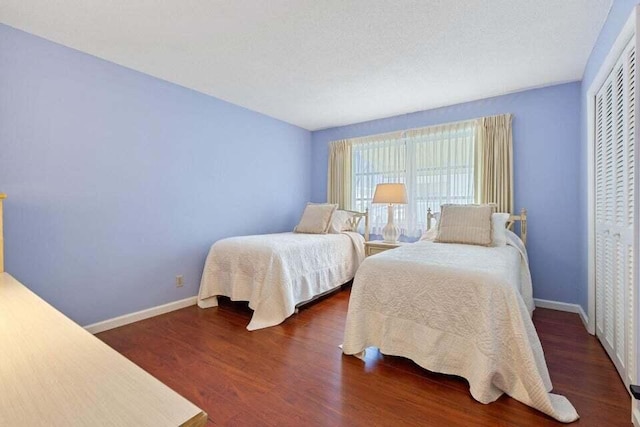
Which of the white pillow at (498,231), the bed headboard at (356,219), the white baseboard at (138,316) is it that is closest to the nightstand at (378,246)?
the bed headboard at (356,219)

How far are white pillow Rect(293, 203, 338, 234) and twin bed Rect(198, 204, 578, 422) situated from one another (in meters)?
0.99

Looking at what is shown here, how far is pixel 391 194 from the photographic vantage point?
367 centimetres

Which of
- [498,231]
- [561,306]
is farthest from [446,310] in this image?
[561,306]

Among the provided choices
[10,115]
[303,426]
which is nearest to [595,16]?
[303,426]

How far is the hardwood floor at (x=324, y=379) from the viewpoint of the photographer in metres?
1.50

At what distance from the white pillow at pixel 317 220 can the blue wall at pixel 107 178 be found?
0.83m

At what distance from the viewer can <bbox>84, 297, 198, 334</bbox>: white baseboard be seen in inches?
100.0

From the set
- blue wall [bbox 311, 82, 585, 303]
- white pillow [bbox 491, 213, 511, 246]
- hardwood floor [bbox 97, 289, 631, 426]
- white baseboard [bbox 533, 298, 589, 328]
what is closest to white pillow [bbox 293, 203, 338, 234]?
hardwood floor [bbox 97, 289, 631, 426]

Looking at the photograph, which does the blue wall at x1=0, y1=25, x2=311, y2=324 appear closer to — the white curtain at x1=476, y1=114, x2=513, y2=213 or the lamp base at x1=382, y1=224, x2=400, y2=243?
the lamp base at x1=382, y1=224, x2=400, y2=243

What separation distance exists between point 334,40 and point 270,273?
2.03m

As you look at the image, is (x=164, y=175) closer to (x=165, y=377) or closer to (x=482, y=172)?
(x=165, y=377)

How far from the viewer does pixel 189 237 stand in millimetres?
3240

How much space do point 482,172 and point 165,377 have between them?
11.7 feet

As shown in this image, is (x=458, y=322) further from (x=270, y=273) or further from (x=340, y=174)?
(x=340, y=174)
